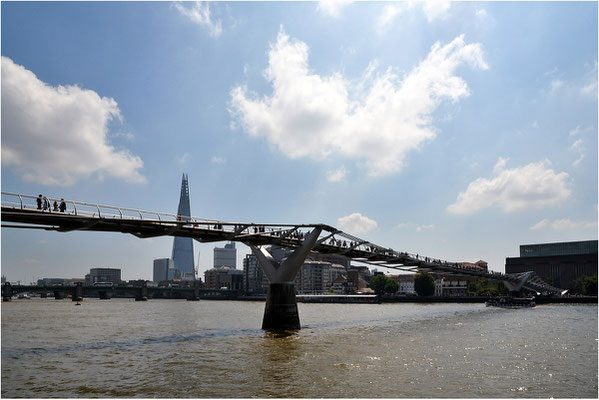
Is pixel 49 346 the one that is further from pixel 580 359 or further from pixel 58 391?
pixel 580 359

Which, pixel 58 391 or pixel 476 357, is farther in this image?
pixel 476 357

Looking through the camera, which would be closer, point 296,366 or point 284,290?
point 296,366

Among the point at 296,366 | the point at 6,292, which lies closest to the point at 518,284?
the point at 296,366

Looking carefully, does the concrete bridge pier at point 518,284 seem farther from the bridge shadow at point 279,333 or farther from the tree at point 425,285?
the bridge shadow at point 279,333

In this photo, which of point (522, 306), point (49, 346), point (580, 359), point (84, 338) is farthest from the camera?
point (522, 306)

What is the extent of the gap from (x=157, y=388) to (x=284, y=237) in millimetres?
26665

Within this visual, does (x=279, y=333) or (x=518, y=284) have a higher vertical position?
(x=279, y=333)

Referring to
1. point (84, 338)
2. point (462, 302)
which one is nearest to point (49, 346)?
point (84, 338)

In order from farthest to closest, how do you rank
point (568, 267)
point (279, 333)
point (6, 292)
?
1. point (568, 267)
2. point (6, 292)
3. point (279, 333)

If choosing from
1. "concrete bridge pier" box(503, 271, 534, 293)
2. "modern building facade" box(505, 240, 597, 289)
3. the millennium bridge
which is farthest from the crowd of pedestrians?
"modern building facade" box(505, 240, 597, 289)

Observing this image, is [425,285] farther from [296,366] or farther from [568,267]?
[296,366]

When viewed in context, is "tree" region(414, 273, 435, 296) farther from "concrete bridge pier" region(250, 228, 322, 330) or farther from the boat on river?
"concrete bridge pier" region(250, 228, 322, 330)

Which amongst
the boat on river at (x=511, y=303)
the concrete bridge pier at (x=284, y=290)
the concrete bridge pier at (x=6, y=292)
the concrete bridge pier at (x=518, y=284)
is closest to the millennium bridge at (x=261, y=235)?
the concrete bridge pier at (x=284, y=290)

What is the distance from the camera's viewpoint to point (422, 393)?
19.3 meters
